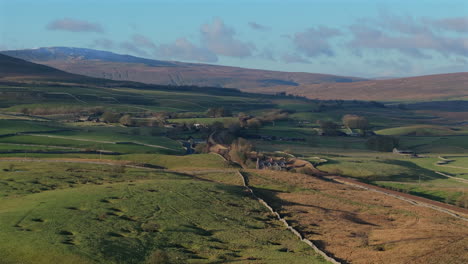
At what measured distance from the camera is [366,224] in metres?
51.5

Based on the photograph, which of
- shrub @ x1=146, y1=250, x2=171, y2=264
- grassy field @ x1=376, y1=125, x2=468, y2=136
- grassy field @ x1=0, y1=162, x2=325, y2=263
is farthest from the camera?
grassy field @ x1=376, y1=125, x2=468, y2=136

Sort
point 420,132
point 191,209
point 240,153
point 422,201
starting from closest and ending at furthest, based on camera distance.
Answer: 1. point 191,209
2. point 422,201
3. point 240,153
4. point 420,132

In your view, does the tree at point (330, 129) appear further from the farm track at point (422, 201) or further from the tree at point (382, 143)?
the farm track at point (422, 201)

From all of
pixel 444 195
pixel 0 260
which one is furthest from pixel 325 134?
pixel 0 260

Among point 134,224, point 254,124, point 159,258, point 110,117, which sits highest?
point 159,258

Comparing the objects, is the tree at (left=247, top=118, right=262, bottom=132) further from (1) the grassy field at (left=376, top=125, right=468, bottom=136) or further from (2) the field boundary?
(2) the field boundary

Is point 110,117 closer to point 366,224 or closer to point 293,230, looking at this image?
point 366,224

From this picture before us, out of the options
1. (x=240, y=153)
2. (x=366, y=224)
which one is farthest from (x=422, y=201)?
(x=240, y=153)

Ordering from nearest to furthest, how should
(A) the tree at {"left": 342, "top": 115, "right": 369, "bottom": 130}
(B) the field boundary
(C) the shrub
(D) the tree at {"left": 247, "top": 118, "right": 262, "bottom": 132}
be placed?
(C) the shrub
(B) the field boundary
(D) the tree at {"left": 247, "top": 118, "right": 262, "bottom": 132}
(A) the tree at {"left": 342, "top": 115, "right": 369, "bottom": 130}

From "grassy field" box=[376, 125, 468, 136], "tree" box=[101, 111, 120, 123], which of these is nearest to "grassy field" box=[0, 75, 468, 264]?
"tree" box=[101, 111, 120, 123]

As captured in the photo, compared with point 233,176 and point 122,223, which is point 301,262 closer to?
point 122,223

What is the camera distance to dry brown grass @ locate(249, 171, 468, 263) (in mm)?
37250

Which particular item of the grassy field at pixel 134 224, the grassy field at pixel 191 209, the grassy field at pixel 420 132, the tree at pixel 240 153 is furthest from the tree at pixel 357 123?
the grassy field at pixel 134 224

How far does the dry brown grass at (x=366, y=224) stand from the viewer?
122ft
